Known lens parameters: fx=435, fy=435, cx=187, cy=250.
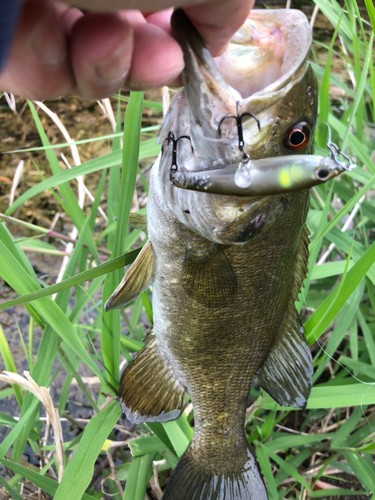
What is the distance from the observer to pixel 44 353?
52.6 inches

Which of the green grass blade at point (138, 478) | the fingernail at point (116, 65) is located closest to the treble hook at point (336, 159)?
the fingernail at point (116, 65)

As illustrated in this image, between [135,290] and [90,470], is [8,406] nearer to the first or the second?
[90,470]

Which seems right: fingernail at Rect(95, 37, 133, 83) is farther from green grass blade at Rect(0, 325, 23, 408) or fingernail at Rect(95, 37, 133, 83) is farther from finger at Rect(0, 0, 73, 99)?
green grass blade at Rect(0, 325, 23, 408)

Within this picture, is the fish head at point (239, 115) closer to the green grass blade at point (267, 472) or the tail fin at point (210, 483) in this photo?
the tail fin at point (210, 483)

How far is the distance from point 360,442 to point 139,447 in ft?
2.98

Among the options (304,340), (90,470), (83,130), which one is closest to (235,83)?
(304,340)

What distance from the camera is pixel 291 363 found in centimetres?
135

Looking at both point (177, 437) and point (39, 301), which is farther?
point (177, 437)

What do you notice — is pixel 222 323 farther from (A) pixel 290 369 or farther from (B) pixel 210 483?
(B) pixel 210 483

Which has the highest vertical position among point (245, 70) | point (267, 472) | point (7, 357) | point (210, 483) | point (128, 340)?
point (245, 70)

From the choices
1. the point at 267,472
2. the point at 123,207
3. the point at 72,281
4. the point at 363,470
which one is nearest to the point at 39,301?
the point at 72,281

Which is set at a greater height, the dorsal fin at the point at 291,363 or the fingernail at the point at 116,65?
the fingernail at the point at 116,65

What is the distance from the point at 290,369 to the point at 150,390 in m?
0.45

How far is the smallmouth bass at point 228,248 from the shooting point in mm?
895
